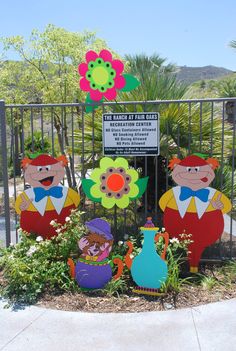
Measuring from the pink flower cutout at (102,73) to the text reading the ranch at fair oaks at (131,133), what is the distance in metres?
0.30

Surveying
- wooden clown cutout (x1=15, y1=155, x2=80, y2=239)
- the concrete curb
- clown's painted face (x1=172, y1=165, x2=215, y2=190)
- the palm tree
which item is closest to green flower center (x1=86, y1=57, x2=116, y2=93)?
the palm tree

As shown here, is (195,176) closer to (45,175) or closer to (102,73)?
(102,73)

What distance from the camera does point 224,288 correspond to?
4250 mm

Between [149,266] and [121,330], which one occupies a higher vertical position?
[149,266]

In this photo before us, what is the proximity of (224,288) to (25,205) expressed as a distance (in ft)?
7.92

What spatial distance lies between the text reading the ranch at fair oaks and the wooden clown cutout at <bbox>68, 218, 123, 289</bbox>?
96 centimetres

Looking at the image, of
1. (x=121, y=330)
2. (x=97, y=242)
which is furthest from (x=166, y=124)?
(x=121, y=330)

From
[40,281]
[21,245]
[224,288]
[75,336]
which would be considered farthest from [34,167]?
[224,288]

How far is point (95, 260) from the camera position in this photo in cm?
422

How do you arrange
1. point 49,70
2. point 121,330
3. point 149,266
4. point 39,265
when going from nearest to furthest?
1. point 121,330
2. point 149,266
3. point 39,265
4. point 49,70

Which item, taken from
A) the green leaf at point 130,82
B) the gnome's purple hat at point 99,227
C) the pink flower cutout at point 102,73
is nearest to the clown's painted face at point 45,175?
the gnome's purple hat at point 99,227

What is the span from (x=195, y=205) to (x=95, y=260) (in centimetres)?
126

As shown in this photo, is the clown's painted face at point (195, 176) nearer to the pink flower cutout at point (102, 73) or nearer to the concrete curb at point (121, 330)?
the pink flower cutout at point (102, 73)

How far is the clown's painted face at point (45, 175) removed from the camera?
4855mm
